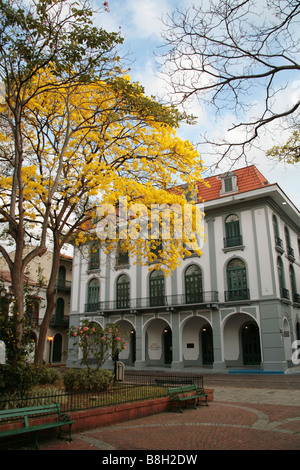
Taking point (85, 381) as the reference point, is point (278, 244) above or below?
above

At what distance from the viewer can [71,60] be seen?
8922mm

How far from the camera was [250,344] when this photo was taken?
2420 centimetres

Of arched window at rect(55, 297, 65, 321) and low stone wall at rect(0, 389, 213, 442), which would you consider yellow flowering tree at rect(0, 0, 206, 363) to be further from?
arched window at rect(55, 297, 65, 321)

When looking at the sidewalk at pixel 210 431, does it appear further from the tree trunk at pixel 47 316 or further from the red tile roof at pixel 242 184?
the red tile roof at pixel 242 184

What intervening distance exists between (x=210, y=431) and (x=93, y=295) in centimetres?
2397

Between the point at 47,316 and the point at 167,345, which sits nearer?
the point at 47,316

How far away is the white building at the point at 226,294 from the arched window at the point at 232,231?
0.07 metres

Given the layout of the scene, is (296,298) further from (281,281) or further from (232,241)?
(232,241)

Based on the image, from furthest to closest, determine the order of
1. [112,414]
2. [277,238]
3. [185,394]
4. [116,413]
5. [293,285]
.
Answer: [293,285] → [277,238] → [185,394] → [116,413] → [112,414]

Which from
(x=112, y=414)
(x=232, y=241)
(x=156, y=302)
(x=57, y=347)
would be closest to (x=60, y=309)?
(x=57, y=347)

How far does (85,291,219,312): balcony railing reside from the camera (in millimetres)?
24688

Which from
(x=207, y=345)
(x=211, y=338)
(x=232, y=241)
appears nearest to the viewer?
(x=232, y=241)

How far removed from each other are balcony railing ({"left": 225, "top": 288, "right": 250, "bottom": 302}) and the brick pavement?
12413mm
